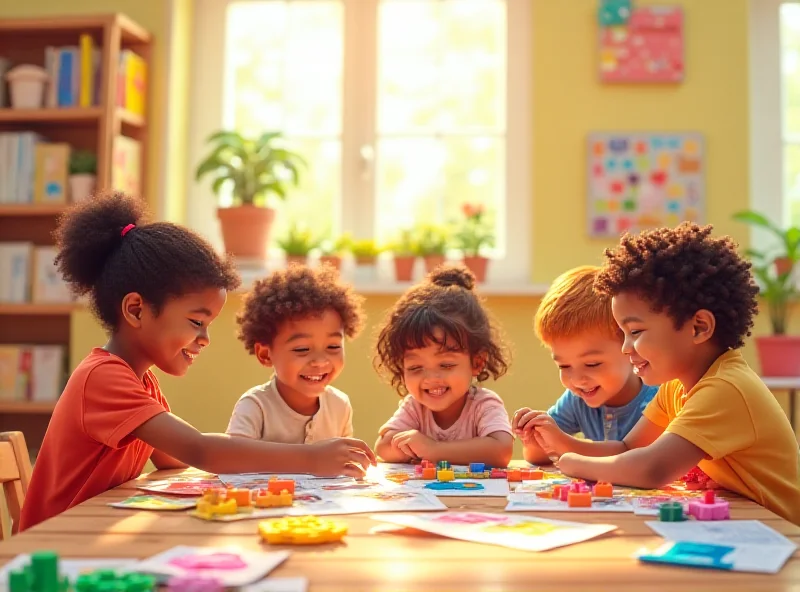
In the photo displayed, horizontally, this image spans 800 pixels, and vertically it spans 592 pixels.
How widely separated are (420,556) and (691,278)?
73 cm

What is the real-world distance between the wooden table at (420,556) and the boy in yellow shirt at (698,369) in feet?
0.64

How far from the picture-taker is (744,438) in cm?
143

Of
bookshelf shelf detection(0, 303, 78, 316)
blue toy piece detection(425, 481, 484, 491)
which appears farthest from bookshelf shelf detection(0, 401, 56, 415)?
blue toy piece detection(425, 481, 484, 491)

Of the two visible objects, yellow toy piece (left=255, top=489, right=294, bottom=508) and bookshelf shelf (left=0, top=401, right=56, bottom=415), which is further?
bookshelf shelf (left=0, top=401, right=56, bottom=415)

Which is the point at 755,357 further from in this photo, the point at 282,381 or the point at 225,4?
the point at 225,4

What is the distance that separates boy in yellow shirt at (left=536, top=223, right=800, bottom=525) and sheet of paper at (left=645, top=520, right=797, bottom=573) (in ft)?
0.76

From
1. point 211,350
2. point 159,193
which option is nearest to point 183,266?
point 211,350

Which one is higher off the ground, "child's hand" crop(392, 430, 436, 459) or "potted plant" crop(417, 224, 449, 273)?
Answer: "potted plant" crop(417, 224, 449, 273)

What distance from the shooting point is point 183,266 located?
5.64 ft

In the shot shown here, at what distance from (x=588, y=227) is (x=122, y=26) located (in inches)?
74.6

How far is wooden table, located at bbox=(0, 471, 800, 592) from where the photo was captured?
919 millimetres

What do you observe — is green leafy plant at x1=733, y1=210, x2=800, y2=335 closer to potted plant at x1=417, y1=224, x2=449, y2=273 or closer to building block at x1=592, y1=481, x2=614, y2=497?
potted plant at x1=417, y1=224, x2=449, y2=273

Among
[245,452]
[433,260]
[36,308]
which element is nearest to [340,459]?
[245,452]

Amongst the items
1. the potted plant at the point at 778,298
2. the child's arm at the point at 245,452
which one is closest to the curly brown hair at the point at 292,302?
the child's arm at the point at 245,452
